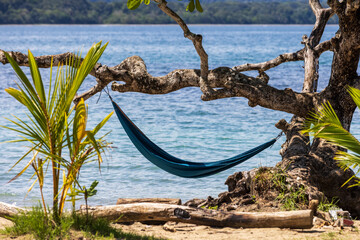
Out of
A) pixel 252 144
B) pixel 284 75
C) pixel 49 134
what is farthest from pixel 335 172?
pixel 284 75

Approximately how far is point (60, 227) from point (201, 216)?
0.97 meters

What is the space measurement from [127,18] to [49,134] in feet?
196

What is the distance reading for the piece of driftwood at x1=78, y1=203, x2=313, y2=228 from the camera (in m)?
3.34

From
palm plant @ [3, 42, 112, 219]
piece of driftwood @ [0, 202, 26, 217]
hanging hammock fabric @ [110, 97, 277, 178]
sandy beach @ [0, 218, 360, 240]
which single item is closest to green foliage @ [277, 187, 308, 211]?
sandy beach @ [0, 218, 360, 240]

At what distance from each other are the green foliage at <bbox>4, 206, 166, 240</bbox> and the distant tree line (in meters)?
53.9

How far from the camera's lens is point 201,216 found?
11.2 feet

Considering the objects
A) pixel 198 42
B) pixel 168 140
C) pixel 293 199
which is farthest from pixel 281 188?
pixel 168 140

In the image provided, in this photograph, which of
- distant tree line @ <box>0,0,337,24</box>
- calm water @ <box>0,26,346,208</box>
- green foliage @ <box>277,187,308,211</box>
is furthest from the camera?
distant tree line @ <box>0,0,337,24</box>

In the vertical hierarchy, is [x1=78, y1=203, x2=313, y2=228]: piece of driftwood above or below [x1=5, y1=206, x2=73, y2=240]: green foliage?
below

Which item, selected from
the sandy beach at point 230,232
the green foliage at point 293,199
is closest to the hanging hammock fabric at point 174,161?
the green foliage at point 293,199

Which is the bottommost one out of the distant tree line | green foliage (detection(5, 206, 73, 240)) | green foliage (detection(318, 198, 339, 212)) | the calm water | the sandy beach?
the calm water

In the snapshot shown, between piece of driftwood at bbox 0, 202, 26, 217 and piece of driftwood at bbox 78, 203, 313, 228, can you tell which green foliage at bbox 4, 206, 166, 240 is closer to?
piece of driftwood at bbox 78, 203, 313, 228

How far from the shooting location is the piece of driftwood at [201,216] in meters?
3.34

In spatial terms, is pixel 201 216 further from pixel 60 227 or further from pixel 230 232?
pixel 60 227
